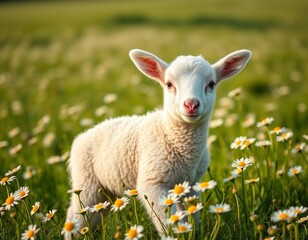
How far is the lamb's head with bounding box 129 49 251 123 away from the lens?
3137 millimetres

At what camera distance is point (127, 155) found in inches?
141

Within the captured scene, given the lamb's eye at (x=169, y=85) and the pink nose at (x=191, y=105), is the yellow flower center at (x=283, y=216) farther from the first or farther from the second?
the lamb's eye at (x=169, y=85)

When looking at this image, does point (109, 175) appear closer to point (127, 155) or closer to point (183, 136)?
point (127, 155)

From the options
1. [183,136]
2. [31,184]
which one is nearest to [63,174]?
[31,184]

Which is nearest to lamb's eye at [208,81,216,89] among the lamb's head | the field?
the lamb's head

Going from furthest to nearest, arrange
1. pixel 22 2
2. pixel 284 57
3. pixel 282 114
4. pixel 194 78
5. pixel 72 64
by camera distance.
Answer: pixel 22 2 < pixel 72 64 < pixel 284 57 < pixel 282 114 < pixel 194 78

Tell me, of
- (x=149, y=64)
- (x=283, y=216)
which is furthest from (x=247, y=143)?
(x=149, y=64)

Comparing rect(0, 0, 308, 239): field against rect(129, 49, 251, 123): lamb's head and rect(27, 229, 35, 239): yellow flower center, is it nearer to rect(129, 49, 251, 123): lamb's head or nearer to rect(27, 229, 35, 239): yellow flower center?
rect(27, 229, 35, 239): yellow flower center

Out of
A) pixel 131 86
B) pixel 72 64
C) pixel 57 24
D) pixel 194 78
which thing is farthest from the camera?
pixel 57 24

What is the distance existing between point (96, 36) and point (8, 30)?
418 centimetres

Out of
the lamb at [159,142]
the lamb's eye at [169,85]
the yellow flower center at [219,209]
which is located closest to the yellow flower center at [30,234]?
the lamb at [159,142]

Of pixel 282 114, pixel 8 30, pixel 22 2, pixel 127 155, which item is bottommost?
pixel 282 114

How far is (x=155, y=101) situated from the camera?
8773 mm

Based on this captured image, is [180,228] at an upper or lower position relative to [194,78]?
lower
